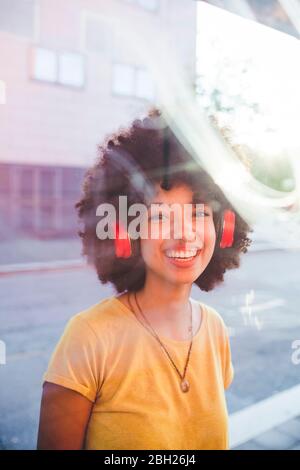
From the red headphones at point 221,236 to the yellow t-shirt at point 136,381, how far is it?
0.13 meters

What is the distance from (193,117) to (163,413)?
820 mm

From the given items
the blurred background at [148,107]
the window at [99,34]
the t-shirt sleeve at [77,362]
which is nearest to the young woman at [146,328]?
the t-shirt sleeve at [77,362]

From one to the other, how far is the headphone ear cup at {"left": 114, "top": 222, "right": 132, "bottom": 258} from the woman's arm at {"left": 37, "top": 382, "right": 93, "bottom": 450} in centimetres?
37

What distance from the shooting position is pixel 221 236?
4.51 feet

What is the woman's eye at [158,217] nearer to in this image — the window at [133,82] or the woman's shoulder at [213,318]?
the woman's shoulder at [213,318]

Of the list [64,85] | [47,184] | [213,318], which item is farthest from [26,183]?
[213,318]

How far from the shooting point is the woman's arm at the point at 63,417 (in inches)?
43.6

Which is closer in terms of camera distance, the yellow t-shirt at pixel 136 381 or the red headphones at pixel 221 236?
the yellow t-shirt at pixel 136 381

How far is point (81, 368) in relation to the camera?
1117 millimetres

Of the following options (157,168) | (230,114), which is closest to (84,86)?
(230,114)

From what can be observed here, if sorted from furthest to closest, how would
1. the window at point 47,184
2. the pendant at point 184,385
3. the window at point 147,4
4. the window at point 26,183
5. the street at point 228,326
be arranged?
the window at point 47,184, the window at point 26,183, the street at point 228,326, the window at point 147,4, the pendant at point 184,385

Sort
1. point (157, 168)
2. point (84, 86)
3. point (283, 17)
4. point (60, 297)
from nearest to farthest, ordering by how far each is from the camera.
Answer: point (157, 168) → point (283, 17) → point (84, 86) → point (60, 297)

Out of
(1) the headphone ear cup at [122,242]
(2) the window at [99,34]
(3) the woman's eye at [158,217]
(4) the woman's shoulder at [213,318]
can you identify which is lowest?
(4) the woman's shoulder at [213,318]
